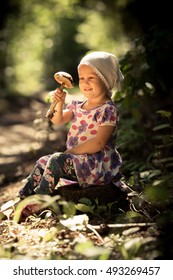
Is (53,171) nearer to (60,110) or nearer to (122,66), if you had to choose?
(60,110)

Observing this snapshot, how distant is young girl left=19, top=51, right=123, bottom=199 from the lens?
3223 mm

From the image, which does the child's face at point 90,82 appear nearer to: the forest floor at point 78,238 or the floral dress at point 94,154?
the floral dress at point 94,154

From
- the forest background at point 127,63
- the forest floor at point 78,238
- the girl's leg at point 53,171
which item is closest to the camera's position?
the forest floor at point 78,238

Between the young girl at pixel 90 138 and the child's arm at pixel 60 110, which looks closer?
the young girl at pixel 90 138

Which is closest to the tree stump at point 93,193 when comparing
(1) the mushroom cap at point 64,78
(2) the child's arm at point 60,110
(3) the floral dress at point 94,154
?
(3) the floral dress at point 94,154

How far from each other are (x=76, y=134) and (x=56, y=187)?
413mm

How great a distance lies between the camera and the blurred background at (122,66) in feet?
15.1

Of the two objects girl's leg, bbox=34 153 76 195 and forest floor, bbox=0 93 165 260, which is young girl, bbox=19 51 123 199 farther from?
forest floor, bbox=0 93 165 260

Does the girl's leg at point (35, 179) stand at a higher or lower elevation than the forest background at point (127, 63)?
lower

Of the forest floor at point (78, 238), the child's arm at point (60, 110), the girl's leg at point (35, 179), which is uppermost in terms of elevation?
the child's arm at point (60, 110)

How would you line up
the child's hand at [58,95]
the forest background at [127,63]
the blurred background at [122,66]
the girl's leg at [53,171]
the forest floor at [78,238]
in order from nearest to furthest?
the forest floor at [78,238], the girl's leg at [53,171], the child's hand at [58,95], the forest background at [127,63], the blurred background at [122,66]

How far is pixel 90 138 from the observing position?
10.8 feet

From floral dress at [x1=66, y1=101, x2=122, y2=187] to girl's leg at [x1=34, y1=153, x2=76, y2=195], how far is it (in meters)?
0.06
